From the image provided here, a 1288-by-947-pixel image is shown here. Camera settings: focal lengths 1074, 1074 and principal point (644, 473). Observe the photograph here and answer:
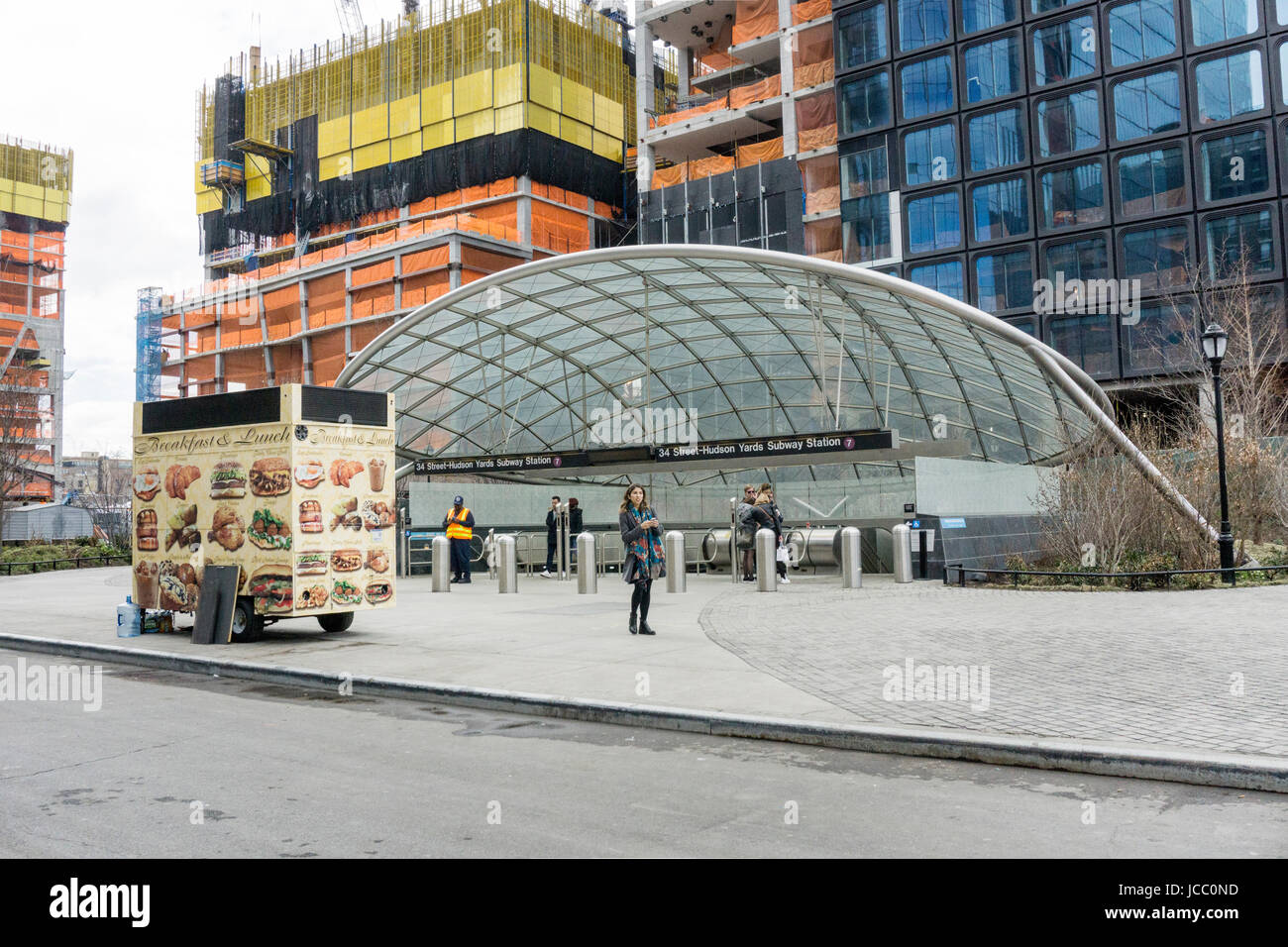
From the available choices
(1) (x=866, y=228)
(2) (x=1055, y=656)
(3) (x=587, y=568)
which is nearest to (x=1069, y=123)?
(1) (x=866, y=228)

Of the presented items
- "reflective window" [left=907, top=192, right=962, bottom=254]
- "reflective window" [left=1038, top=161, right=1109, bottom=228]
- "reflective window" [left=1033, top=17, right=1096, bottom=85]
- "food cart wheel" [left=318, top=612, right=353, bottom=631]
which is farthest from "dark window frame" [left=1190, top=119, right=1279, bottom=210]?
"food cart wheel" [left=318, top=612, right=353, bottom=631]

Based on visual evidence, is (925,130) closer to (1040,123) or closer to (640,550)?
(1040,123)

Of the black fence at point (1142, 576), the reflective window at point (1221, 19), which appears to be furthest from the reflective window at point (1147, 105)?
the black fence at point (1142, 576)

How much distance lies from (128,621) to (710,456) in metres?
11.8

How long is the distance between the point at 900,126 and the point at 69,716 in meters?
52.7

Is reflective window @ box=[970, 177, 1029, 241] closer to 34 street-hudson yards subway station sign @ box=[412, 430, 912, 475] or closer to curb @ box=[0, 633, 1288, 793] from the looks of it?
34 street-hudson yards subway station sign @ box=[412, 430, 912, 475]

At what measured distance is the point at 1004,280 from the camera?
5094cm

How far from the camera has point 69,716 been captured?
8.76 m

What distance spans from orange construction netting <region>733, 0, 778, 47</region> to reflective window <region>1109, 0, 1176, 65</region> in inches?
809

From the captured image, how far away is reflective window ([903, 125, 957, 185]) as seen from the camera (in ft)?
173

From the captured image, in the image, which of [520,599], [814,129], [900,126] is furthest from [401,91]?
[520,599]
